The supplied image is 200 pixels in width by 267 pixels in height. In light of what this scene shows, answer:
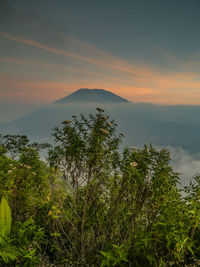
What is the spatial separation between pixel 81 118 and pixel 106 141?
0.53 metres

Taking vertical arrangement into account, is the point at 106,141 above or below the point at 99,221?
above

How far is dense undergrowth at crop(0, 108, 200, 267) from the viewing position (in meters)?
1.68

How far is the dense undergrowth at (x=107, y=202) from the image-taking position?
5.52 feet

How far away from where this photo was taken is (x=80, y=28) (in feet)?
40.1

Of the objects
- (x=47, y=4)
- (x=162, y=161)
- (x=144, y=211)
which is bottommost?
(x=144, y=211)

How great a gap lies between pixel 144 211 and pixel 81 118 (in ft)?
5.48

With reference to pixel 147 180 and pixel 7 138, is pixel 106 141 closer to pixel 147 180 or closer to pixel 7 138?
pixel 147 180

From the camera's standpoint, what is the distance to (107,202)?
9.53 ft

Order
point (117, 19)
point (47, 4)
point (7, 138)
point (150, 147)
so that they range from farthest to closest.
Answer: point (7, 138) → point (117, 19) → point (47, 4) → point (150, 147)

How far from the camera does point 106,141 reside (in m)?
2.49

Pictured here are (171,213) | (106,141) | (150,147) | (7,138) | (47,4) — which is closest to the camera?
(171,213)

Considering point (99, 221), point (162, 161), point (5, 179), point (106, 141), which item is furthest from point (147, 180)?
point (5, 179)

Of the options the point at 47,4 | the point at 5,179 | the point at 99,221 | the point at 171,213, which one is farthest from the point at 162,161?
the point at 47,4

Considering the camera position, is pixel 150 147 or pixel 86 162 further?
pixel 86 162
